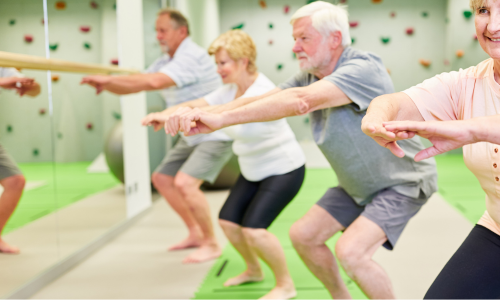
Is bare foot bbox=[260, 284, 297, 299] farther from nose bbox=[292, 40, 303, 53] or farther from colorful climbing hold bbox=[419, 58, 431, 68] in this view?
colorful climbing hold bbox=[419, 58, 431, 68]

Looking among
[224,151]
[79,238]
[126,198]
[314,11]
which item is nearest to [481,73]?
[314,11]

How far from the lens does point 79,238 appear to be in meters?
3.30

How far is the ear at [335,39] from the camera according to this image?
6.49ft

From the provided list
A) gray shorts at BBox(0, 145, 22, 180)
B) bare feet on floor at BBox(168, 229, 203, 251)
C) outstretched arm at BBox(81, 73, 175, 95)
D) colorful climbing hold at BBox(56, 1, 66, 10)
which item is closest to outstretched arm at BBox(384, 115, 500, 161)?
gray shorts at BBox(0, 145, 22, 180)

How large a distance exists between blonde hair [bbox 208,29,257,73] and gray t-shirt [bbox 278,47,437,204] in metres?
0.72

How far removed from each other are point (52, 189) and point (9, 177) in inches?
19.1

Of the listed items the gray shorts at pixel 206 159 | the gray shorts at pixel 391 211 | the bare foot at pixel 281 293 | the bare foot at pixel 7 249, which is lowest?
the bare foot at pixel 281 293

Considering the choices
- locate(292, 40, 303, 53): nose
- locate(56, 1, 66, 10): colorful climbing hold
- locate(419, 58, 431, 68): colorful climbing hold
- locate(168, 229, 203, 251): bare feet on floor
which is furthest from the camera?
locate(419, 58, 431, 68): colorful climbing hold

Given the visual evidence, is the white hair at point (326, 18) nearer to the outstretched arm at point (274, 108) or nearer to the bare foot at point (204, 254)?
the outstretched arm at point (274, 108)

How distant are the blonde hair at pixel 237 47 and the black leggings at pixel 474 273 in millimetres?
1552

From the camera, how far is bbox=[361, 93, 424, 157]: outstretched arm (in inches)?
45.2

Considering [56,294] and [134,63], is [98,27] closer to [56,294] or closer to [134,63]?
[134,63]

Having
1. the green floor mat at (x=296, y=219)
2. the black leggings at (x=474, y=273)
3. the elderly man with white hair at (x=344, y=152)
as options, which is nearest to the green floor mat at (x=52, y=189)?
the green floor mat at (x=296, y=219)

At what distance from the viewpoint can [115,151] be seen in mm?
3854
